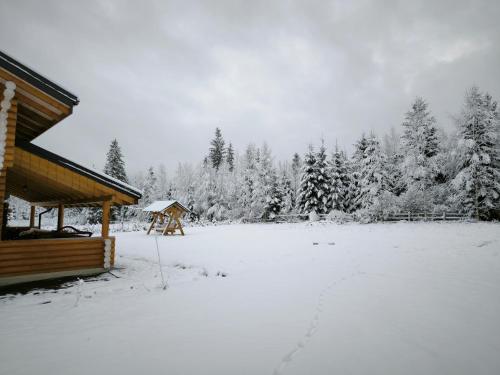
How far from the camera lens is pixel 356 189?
36.9m

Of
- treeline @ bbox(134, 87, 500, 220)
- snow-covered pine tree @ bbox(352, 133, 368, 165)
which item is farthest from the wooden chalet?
snow-covered pine tree @ bbox(352, 133, 368, 165)

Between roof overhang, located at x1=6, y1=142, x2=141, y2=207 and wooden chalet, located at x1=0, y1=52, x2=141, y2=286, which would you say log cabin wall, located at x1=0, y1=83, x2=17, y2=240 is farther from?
roof overhang, located at x1=6, y1=142, x2=141, y2=207

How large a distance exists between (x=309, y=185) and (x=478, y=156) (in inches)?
658

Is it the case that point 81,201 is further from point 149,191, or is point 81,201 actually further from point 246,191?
point 149,191

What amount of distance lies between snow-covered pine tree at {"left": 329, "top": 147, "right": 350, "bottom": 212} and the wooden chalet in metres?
30.2

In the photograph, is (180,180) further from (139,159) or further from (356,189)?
(139,159)

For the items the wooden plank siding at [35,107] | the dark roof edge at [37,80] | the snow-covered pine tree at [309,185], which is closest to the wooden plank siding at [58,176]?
the wooden plank siding at [35,107]

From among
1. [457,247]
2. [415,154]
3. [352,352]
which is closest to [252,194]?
[415,154]

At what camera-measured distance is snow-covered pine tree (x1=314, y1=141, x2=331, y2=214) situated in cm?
3416

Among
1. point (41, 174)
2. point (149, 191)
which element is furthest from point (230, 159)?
point (41, 174)

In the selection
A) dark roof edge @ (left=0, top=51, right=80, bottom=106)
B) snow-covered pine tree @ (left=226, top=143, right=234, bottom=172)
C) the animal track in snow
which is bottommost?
the animal track in snow

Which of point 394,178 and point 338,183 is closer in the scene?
point 394,178

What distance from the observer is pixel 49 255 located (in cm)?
723

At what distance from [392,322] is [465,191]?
2501 cm
